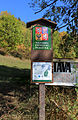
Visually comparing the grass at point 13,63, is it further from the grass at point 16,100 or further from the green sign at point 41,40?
the green sign at point 41,40

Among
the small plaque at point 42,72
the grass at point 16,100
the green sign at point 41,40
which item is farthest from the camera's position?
the grass at point 16,100

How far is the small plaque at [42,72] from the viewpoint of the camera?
9.13 feet

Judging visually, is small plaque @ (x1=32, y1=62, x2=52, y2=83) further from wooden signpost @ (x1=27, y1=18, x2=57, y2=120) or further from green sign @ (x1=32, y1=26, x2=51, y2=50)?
green sign @ (x1=32, y1=26, x2=51, y2=50)

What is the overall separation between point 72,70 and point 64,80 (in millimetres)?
311

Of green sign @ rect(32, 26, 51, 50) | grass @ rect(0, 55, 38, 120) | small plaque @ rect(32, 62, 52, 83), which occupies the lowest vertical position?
grass @ rect(0, 55, 38, 120)

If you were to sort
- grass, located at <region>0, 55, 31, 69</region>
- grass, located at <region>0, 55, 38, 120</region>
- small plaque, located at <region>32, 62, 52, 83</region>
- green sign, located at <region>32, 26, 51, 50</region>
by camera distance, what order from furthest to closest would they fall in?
grass, located at <region>0, 55, 31, 69</region>, grass, located at <region>0, 55, 38, 120</region>, green sign, located at <region>32, 26, 51, 50</region>, small plaque, located at <region>32, 62, 52, 83</region>

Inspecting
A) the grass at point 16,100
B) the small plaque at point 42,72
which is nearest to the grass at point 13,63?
the grass at point 16,100

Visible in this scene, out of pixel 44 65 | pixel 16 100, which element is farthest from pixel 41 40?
pixel 16 100

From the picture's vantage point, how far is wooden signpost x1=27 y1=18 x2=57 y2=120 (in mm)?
2793

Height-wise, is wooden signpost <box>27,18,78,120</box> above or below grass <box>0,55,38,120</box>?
above

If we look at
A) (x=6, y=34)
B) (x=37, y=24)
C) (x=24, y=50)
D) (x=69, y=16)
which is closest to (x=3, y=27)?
(x=6, y=34)

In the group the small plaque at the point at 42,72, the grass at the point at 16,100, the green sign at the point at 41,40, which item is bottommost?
the grass at the point at 16,100

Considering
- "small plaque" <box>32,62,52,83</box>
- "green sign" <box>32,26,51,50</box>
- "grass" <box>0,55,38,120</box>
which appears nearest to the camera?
"small plaque" <box>32,62,52,83</box>

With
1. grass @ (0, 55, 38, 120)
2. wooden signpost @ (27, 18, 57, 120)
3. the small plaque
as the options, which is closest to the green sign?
wooden signpost @ (27, 18, 57, 120)
